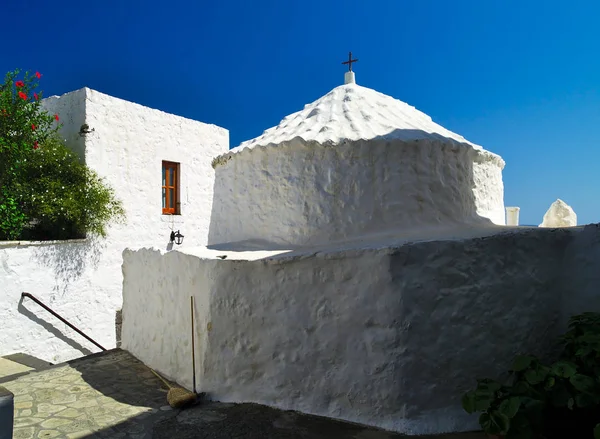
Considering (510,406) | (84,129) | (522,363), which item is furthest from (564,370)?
(84,129)

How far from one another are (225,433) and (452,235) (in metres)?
2.79

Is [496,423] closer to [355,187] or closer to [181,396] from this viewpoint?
[355,187]

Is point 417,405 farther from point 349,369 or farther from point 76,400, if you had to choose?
point 76,400

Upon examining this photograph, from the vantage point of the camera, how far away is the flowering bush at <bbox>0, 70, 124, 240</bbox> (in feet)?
25.3

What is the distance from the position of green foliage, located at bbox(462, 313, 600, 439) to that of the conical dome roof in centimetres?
262

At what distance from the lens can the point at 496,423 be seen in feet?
9.00

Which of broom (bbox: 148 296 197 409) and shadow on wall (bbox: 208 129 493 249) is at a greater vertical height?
shadow on wall (bbox: 208 129 493 249)

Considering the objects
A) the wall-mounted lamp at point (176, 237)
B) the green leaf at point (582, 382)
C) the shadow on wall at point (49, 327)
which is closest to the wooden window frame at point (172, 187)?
the wall-mounted lamp at point (176, 237)

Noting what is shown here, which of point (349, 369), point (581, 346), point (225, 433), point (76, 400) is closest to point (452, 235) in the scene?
point (581, 346)

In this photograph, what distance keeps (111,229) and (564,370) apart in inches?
341

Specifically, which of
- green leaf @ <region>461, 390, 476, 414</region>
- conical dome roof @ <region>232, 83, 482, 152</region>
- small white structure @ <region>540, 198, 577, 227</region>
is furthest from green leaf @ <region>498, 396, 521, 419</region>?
small white structure @ <region>540, 198, 577, 227</region>

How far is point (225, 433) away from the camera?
12.0 feet

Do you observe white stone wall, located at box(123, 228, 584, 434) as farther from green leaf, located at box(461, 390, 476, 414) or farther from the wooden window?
the wooden window

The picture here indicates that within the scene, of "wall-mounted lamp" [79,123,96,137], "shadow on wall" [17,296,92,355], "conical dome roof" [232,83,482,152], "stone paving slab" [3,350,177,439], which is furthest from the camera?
"wall-mounted lamp" [79,123,96,137]
